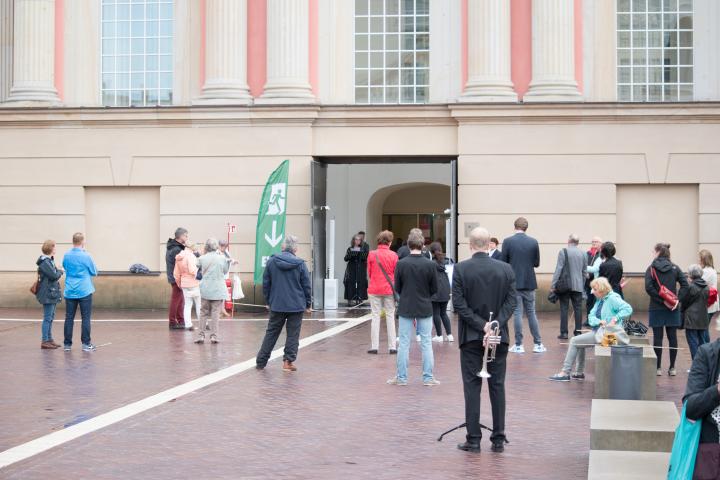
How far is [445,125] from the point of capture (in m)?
25.3

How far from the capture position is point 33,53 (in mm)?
26109

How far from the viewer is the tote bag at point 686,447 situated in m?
6.40

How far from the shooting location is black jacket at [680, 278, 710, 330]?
14.0m

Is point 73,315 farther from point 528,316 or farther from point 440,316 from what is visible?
point 528,316

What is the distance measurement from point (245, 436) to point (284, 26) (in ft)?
53.6

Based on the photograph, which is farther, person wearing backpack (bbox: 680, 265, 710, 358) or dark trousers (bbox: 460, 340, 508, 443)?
person wearing backpack (bbox: 680, 265, 710, 358)

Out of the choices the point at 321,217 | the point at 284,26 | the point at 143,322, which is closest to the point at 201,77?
the point at 284,26

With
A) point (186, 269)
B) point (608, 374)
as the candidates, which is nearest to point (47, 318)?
point (186, 269)

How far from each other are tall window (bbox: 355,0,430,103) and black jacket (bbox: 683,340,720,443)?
20093 mm

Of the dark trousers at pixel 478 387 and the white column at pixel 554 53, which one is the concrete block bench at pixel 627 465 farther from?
the white column at pixel 554 53

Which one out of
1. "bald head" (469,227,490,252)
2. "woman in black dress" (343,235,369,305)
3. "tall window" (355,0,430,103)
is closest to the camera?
"bald head" (469,227,490,252)

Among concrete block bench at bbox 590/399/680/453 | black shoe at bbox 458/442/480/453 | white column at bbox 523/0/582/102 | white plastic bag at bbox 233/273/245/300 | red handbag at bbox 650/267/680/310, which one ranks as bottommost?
black shoe at bbox 458/442/480/453

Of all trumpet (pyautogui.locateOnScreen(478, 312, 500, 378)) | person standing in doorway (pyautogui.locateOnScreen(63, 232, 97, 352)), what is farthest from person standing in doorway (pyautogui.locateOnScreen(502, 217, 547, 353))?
trumpet (pyautogui.locateOnScreen(478, 312, 500, 378))

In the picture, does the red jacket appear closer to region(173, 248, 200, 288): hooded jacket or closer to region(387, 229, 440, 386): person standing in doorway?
region(387, 229, 440, 386): person standing in doorway
